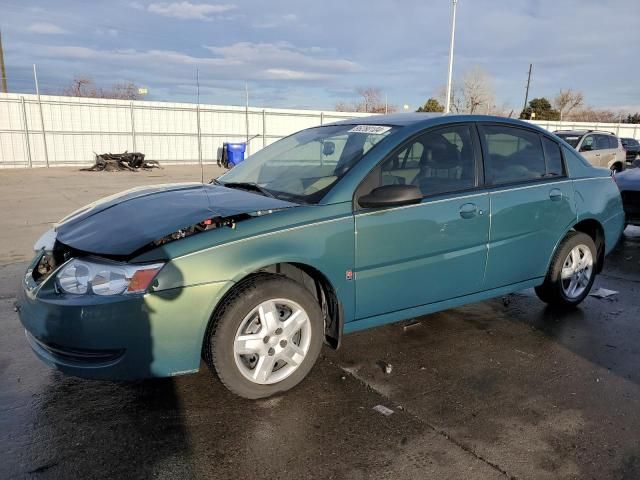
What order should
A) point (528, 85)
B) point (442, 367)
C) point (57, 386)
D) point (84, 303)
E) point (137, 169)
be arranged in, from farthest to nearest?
1. point (528, 85)
2. point (137, 169)
3. point (442, 367)
4. point (57, 386)
5. point (84, 303)

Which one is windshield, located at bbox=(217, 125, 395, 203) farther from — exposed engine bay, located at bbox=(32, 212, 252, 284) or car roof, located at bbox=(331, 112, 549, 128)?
exposed engine bay, located at bbox=(32, 212, 252, 284)

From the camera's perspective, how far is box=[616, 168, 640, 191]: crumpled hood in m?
7.87

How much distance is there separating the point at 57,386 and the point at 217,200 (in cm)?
153

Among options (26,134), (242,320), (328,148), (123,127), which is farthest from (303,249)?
(123,127)

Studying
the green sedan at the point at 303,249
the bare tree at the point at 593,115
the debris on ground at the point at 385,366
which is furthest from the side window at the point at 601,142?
the bare tree at the point at 593,115

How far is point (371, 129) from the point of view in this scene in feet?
12.4

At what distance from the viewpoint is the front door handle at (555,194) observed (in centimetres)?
421

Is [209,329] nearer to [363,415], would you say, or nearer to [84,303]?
[84,303]

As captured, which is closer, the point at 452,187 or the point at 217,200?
the point at 217,200

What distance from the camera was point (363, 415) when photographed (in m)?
2.90

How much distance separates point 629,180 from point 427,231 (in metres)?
6.26

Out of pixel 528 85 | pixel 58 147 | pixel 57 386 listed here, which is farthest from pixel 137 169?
pixel 528 85

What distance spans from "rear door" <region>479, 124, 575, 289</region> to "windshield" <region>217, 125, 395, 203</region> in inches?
37.5

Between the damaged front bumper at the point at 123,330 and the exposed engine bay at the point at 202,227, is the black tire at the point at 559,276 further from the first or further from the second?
the damaged front bumper at the point at 123,330
